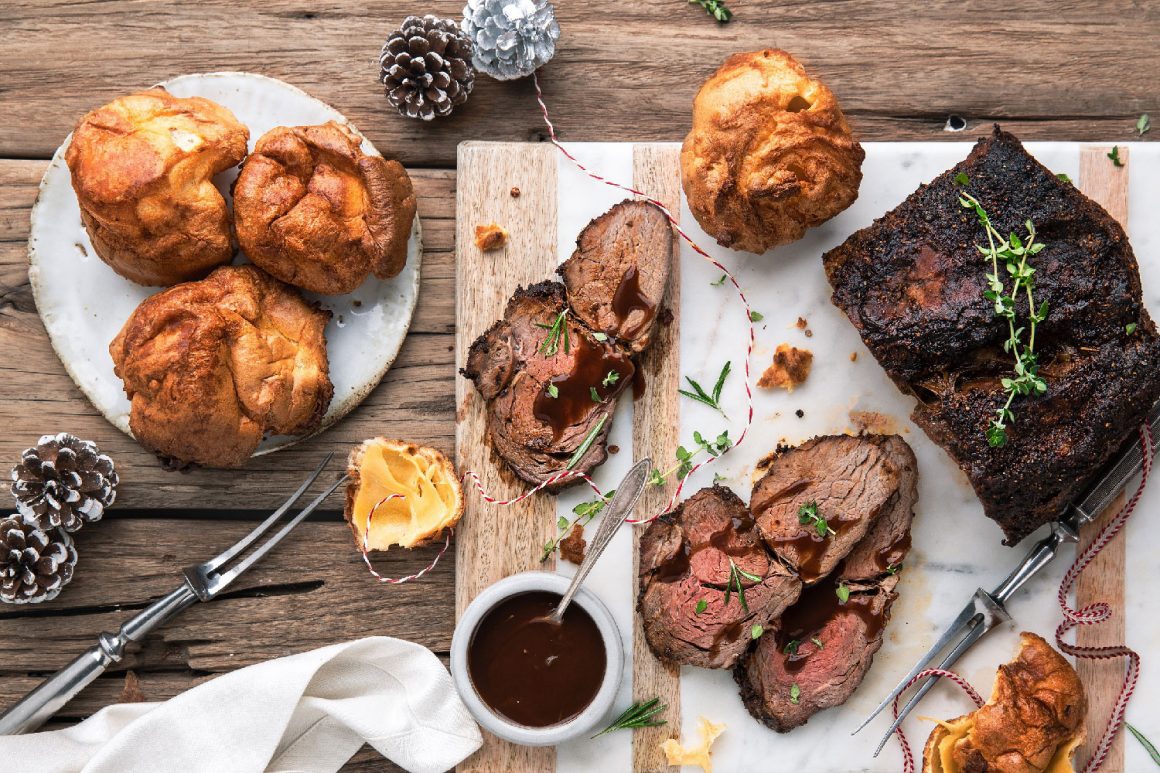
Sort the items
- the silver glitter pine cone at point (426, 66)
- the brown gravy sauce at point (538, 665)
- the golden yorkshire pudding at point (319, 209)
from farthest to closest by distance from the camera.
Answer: the silver glitter pine cone at point (426, 66), the brown gravy sauce at point (538, 665), the golden yorkshire pudding at point (319, 209)

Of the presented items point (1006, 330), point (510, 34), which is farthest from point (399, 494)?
point (1006, 330)

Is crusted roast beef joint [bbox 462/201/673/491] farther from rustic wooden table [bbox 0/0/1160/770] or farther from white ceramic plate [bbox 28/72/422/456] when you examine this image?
white ceramic plate [bbox 28/72/422/456]

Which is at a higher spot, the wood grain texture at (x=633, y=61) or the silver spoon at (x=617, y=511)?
the wood grain texture at (x=633, y=61)

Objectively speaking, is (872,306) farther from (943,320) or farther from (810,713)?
(810,713)

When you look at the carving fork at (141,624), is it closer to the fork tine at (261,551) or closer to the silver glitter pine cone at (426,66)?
the fork tine at (261,551)

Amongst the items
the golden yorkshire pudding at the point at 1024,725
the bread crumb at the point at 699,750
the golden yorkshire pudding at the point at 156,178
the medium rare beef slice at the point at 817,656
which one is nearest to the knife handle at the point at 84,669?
the golden yorkshire pudding at the point at 156,178

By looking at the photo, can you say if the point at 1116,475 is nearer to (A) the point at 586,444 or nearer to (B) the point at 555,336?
(A) the point at 586,444

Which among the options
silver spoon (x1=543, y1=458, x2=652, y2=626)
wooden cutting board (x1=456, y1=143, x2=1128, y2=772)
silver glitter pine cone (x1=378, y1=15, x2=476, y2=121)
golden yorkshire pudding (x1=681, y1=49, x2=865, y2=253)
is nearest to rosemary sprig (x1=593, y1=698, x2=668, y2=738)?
wooden cutting board (x1=456, y1=143, x2=1128, y2=772)

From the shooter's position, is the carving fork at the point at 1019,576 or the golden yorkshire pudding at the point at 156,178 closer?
the golden yorkshire pudding at the point at 156,178
